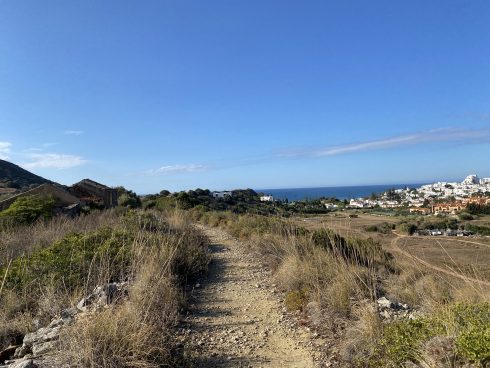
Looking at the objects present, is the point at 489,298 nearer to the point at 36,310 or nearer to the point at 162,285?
the point at 162,285

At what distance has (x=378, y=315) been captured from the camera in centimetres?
486

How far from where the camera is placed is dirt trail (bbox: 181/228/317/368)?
16.1ft

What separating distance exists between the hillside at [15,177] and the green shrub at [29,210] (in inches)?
1002

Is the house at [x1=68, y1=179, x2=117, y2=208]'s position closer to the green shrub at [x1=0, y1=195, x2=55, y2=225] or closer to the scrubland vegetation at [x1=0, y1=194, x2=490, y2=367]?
the green shrub at [x1=0, y1=195, x2=55, y2=225]

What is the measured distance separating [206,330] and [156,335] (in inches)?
69.7

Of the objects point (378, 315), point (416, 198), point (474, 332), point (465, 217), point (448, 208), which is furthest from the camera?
point (416, 198)

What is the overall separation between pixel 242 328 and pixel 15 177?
45750mm

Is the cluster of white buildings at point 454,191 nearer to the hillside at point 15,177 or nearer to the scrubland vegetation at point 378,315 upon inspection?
the hillside at point 15,177

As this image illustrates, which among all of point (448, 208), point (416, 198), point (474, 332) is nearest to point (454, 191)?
point (416, 198)

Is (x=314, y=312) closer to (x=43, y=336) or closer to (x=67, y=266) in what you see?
(x=43, y=336)

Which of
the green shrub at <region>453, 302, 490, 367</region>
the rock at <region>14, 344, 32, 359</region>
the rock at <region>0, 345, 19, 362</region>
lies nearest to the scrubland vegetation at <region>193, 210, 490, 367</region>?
the green shrub at <region>453, 302, 490, 367</region>

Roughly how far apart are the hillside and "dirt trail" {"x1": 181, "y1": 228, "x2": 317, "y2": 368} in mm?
36452

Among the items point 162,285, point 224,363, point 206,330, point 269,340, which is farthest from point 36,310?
point 269,340

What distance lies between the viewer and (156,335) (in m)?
4.23
